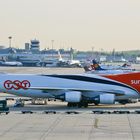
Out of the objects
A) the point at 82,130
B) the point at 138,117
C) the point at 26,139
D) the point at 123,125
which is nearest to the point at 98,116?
the point at 138,117

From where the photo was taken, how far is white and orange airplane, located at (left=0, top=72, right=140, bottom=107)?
192 ft

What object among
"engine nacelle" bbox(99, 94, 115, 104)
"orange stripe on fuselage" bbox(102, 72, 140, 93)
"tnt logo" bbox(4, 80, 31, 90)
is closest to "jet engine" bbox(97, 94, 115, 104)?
"engine nacelle" bbox(99, 94, 115, 104)

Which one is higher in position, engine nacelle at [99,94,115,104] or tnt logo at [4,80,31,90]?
tnt logo at [4,80,31,90]

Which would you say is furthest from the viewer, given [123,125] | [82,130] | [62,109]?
[62,109]

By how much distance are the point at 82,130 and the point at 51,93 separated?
18.9m

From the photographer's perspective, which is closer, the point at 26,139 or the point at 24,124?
the point at 26,139

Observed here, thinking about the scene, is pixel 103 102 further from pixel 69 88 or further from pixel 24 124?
pixel 24 124

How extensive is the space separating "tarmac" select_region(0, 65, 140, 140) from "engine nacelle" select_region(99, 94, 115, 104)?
2.17 feet

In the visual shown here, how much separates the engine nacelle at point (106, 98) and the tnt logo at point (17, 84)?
7.11 metres

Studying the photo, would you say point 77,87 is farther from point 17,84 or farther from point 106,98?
point 17,84

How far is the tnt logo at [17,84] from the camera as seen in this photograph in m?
59.3

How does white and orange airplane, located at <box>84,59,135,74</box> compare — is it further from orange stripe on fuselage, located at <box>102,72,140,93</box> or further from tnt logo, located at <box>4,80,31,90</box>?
tnt logo, located at <box>4,80,31,90</box>

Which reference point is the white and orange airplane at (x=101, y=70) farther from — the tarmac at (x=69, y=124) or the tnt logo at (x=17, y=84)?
the tarmac at (x=69, y=124)

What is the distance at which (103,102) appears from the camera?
5784cm
